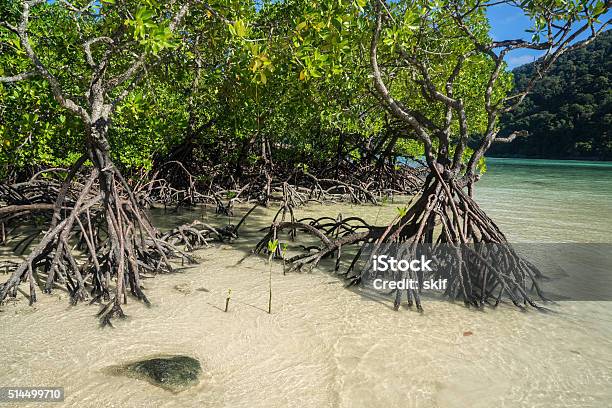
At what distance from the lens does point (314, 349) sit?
3404mm

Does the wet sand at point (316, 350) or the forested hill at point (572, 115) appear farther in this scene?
the forested hill at point (572, 115)

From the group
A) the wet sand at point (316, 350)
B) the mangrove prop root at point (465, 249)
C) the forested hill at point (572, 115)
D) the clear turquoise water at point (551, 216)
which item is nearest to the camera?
→ the wet sand at point (316, 350)

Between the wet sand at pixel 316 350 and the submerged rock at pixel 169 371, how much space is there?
2.7 inches

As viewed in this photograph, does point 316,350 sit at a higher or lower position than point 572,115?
lower

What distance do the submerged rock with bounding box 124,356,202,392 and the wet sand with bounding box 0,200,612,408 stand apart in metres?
0.07

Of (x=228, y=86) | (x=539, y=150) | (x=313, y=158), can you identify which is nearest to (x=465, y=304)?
(x=228, y=86)

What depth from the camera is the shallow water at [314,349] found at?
2795 millimetres

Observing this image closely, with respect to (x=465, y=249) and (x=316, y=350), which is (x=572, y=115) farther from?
(x=316, y=350)

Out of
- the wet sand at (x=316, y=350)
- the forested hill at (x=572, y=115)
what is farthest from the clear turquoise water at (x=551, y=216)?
the forested hill at (x=572, y=115)

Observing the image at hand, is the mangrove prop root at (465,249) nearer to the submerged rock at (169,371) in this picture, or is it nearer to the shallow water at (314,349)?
the shallow water at (314,349)

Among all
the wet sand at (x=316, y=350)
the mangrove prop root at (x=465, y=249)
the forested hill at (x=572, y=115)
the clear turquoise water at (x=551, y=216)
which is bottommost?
the clear turquoise water at (x=551, y=216)

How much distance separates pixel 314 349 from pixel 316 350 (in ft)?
0.08

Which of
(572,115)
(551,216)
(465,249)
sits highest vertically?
(572,115)

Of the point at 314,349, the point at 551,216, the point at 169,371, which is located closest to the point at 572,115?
the point at 551,216
